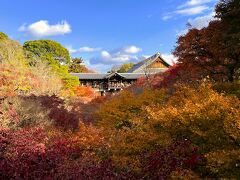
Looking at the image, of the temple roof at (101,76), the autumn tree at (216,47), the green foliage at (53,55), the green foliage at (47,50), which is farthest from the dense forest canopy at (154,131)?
the temple roof at (101,76)

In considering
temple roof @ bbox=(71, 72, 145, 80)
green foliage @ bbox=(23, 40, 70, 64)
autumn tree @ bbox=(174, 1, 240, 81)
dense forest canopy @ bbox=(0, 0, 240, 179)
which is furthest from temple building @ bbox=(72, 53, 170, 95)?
autumn tree @ bbox=(174, 1, 240, 81)

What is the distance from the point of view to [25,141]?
40.5ft

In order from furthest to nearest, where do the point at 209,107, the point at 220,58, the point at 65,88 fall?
the point at 65,88 < the point at 220,58 < the point at 209,107

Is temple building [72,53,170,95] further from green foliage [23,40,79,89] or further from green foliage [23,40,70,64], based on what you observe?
green foliage [23,40,70,64]

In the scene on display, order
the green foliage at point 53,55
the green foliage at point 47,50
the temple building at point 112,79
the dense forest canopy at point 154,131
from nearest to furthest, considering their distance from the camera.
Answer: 1. the dense forest canopy at point 154,131
2. the green foliage at point 53,55
3. the green foliage at point 47,50
4. the temple building at point 112,79

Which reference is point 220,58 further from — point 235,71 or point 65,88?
point 65,88

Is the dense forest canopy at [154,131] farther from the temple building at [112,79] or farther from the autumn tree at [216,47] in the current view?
the temple building at [112,79]

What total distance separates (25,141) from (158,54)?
4509 cm

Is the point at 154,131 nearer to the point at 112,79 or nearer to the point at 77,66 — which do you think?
the point at 112,79

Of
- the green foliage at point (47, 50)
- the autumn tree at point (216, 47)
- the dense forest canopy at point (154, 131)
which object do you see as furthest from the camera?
the green foliage at point (47, 50)

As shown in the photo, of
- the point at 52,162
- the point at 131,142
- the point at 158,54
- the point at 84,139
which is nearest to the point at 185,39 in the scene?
the point at 84,139

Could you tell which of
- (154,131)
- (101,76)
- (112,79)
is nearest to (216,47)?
(154,131)

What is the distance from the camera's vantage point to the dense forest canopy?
9.07 meters

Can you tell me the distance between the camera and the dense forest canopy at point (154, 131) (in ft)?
29.8
